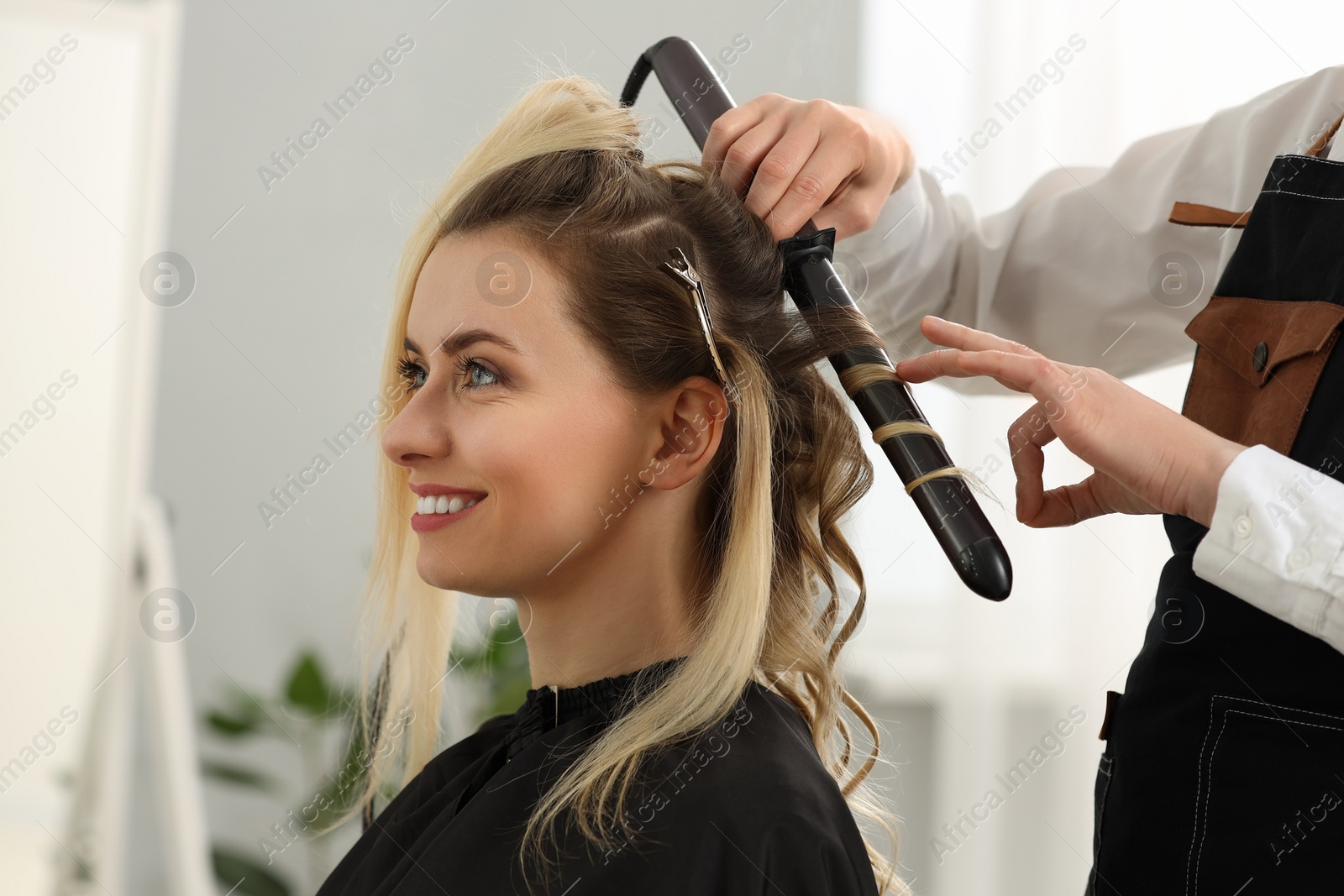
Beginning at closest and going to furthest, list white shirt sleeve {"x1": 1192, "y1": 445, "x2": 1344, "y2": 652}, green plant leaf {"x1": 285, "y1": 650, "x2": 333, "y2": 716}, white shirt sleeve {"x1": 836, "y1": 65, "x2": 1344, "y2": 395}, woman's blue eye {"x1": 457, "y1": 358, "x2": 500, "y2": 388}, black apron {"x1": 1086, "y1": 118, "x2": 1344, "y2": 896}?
white shirt sleeve {"x1": 1192, "y1": 445, "x2": 1344, "y2": 652}, black apron {"x1": 1086, "y1": 118, "x2": 1344, "y2": 896}, woman's blue eye {"x1": 457, "y1": 358, "x2": 500, "y2": 388}, white shirt sleeve {"x1": 836, "y1": 65, "x2": 1344, "y2": 395}, green plant leaf {"x1": 285, "y1": 650, "x2": 333, "y2": 716}

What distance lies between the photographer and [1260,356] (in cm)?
84

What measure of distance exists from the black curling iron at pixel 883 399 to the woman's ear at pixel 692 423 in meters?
0.11

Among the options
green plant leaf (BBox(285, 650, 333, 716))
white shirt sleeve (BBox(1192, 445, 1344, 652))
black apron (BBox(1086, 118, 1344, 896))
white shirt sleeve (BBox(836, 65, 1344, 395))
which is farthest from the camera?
green plant leaf (BBox(285, 650, 333, 716))

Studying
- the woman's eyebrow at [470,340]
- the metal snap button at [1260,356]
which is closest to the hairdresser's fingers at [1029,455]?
the metal snap button at [1260,356]

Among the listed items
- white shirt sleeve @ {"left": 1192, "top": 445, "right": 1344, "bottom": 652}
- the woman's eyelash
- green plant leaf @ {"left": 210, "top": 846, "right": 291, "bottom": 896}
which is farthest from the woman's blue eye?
green plant leaf @ {"left": 210, "top": 846, "right": 291, "bottom": 896}

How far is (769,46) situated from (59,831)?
178 centimetres

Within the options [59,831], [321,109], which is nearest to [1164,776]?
[59,831]

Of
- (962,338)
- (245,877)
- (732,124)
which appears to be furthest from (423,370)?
(245,877)

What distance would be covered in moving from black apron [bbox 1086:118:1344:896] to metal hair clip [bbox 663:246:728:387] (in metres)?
0.40

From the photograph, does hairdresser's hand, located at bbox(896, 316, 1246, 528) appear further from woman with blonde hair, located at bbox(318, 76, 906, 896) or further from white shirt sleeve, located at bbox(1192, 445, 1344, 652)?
woman with blonde hair, located at bbox(318, 76, 906, 896)

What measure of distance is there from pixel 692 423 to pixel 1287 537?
446mm

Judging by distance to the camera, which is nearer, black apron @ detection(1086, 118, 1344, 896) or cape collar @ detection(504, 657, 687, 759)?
black apron @ detection(1086, 118, 1344, 896)

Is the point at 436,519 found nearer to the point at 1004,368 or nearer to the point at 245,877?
the point at 1004,368

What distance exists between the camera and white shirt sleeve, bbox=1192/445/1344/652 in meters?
0.66
